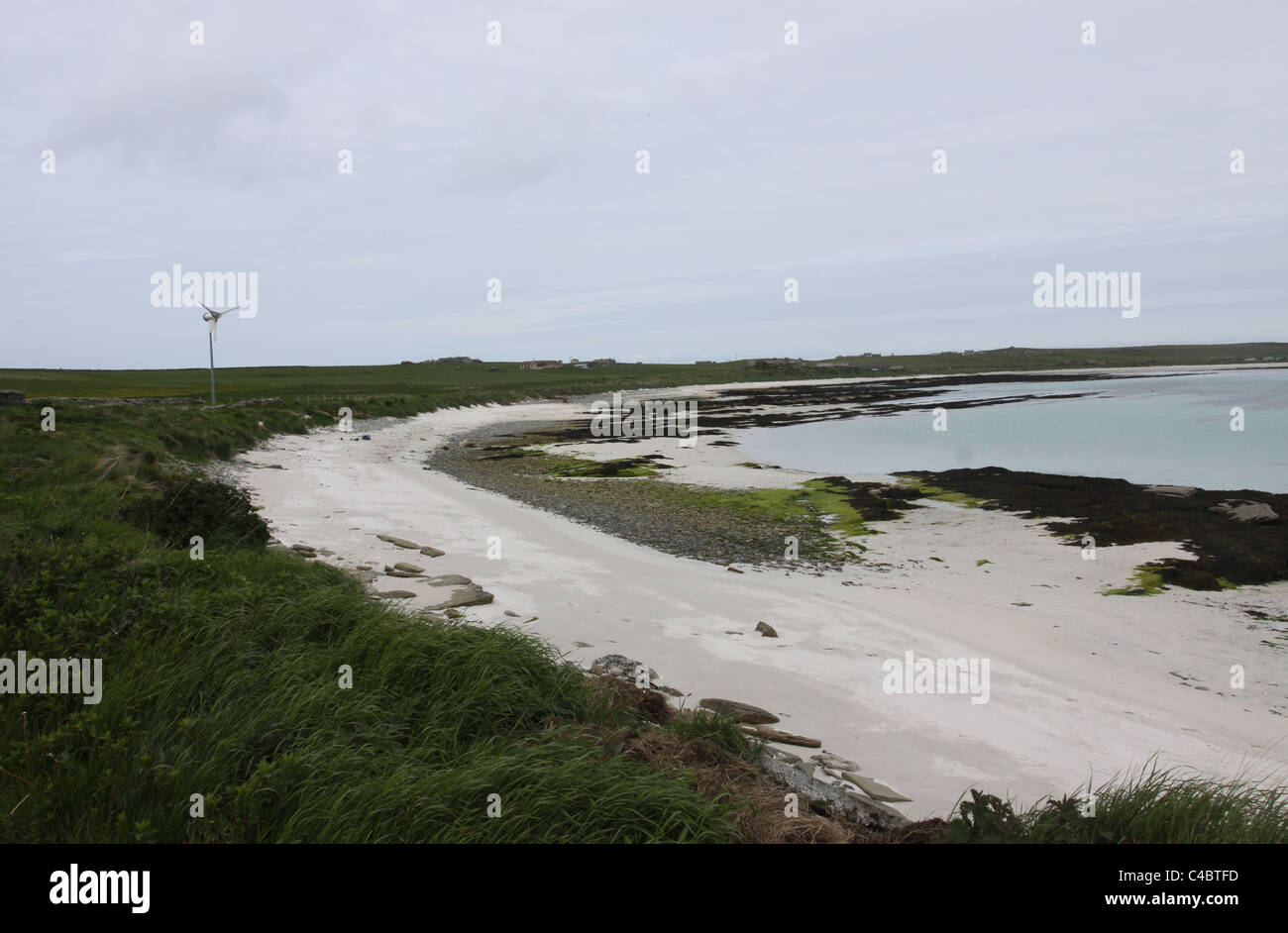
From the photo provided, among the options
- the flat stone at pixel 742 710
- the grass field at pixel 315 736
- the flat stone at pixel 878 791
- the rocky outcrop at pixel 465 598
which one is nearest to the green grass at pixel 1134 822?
the grass field at pixel 315 736

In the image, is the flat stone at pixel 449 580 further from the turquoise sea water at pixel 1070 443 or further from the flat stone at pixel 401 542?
the turquoise sea water at pixel 1070 443

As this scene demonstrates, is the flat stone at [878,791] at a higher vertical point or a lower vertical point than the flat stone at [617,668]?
lower

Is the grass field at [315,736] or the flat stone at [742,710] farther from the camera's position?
the flat stone at [742,710]

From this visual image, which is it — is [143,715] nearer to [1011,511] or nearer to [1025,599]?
[1025,599]

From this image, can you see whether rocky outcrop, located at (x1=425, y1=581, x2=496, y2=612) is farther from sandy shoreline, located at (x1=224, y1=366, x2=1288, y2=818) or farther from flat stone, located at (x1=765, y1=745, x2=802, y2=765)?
flat stone, located at (x1=765, y1=745, x2=802, y2=765)

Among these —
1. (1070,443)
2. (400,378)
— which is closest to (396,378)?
(400,378)

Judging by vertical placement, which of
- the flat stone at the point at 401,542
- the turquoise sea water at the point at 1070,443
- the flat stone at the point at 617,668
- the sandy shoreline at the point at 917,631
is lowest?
the sandy shoreline at the point at 917,631
